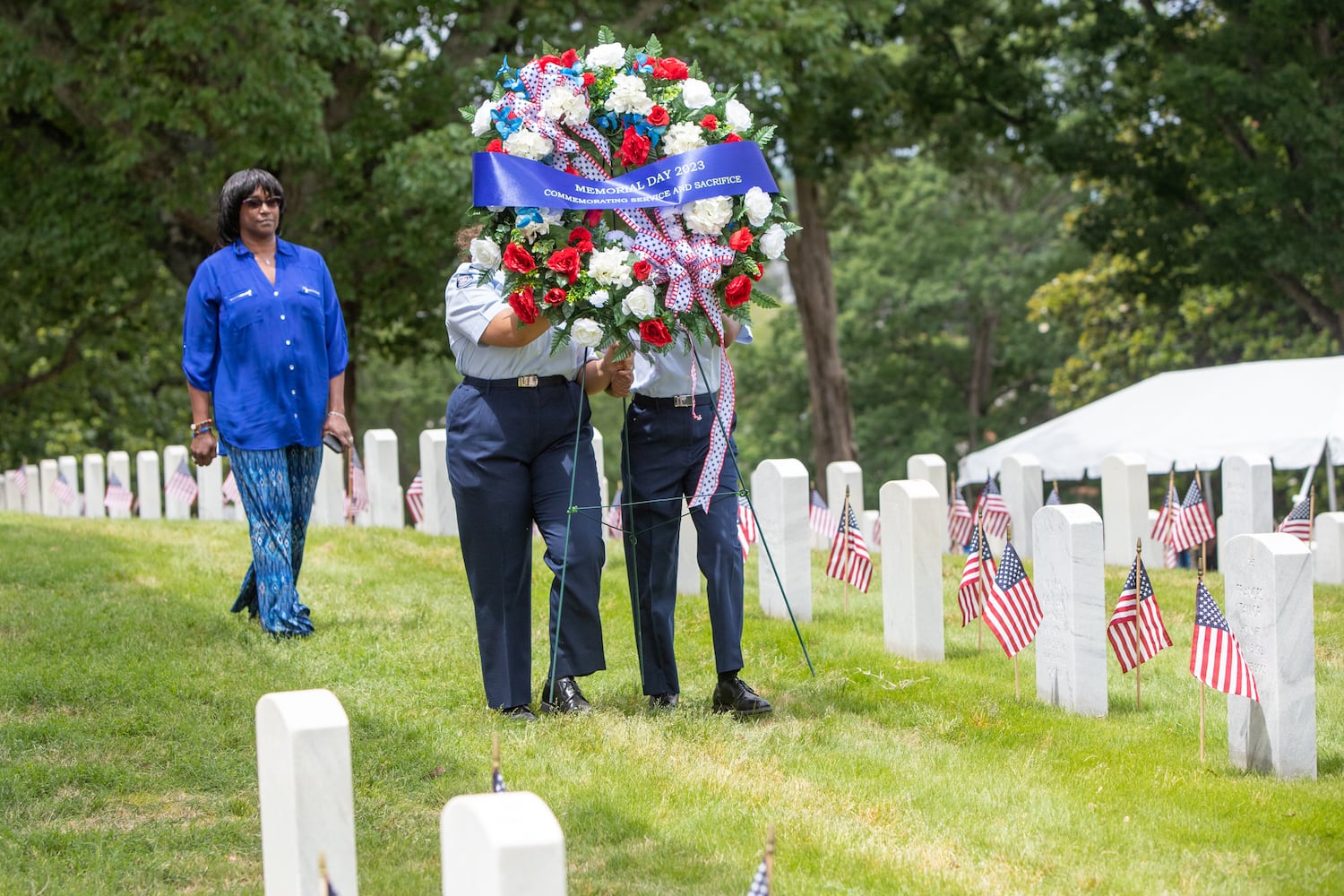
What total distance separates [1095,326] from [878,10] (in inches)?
490

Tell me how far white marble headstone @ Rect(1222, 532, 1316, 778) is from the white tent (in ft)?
32.4

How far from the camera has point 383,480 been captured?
1337 centimetres

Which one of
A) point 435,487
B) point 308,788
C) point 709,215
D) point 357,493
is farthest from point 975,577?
point 357,493

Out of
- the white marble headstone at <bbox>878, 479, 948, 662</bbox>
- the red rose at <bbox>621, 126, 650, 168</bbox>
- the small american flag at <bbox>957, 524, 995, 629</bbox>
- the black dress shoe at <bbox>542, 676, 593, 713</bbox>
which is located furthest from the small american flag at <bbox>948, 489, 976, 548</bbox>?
Result: the red rose at <bbox>621, 126, 650, 168</bbox>

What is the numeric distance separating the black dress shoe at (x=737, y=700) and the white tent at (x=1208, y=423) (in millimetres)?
9421

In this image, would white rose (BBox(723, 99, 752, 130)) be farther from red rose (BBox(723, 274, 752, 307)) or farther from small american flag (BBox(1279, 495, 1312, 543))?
small american flag (BBox(1279, 495, 1312, 543))

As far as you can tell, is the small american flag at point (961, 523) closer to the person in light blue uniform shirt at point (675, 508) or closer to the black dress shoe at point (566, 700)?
the person in light blue uniform shirt at point (675, 508)

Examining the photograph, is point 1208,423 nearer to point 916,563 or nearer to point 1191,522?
point 1191,522

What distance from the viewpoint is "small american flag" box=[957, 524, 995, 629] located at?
23.6ft

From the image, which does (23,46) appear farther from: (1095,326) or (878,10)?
(1095,326)

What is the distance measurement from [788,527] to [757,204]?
2.79 metres

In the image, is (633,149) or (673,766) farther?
(633,149)

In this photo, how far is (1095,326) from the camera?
30.3m

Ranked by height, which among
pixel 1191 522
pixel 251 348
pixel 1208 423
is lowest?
pixel 1191 522
